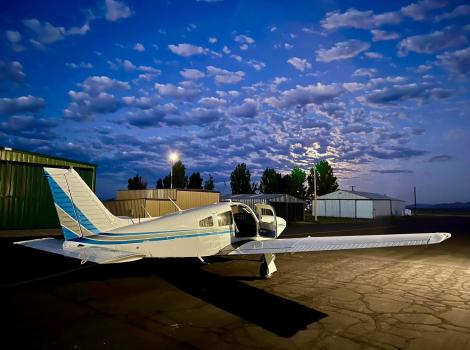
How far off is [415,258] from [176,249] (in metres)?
11.8

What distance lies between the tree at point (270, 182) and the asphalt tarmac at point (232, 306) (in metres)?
76.9

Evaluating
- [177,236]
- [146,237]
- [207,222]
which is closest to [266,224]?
[207,222]

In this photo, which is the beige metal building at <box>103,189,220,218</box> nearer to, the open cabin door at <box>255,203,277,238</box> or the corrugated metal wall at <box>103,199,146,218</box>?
the corrugated metal wall at <box>103,199,146,218</box>

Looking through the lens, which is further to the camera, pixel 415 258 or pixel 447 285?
pixel 415 258

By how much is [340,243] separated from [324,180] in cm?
8428

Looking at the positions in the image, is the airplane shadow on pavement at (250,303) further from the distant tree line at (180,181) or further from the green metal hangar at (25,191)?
the distant tree line at (180,181)

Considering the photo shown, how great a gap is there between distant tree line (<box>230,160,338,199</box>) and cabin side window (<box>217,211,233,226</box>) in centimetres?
7867

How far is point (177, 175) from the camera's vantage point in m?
82.0

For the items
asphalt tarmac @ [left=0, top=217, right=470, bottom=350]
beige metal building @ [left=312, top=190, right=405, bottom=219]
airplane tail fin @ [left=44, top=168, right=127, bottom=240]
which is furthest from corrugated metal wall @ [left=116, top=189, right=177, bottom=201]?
beige metal building @ [left=312, top=190, right=405, bottom=219]

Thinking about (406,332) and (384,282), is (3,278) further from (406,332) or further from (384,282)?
(384,282)

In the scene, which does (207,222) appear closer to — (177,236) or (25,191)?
(177,236)

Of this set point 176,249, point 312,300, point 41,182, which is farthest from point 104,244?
point 41,182

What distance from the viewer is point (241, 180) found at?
8962 centimetres

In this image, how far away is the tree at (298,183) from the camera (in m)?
87.9
